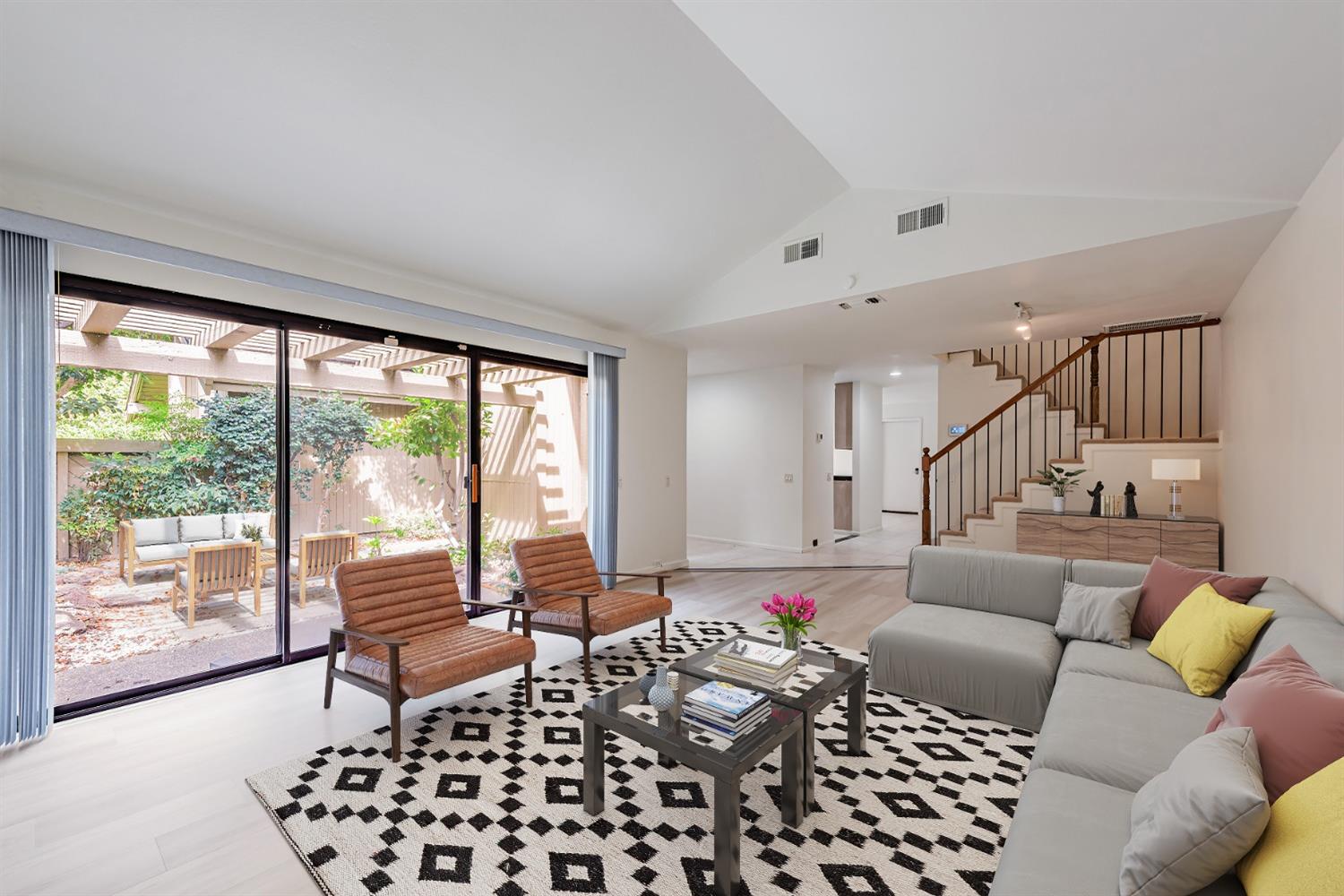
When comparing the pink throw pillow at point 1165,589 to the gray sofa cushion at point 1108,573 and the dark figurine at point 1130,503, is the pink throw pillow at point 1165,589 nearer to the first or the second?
the gray sofa cushion at point 1108,573

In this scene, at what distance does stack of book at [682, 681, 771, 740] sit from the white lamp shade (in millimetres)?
4902

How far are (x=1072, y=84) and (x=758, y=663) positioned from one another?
112 inches

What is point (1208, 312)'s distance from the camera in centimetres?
496

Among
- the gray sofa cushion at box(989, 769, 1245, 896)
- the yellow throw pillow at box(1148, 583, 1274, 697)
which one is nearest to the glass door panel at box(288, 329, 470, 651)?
the gray sofa cushion at box(989, 769, 1245, 896)

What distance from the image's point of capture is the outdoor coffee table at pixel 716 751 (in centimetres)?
179

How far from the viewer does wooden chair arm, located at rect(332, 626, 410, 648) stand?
2.70 metres

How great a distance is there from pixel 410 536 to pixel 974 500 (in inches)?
251

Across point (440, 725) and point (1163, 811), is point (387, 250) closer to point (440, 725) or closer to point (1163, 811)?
point (440, 725)

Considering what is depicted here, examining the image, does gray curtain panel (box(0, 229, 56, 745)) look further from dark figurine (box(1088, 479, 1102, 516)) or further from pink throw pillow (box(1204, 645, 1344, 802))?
dark figurine (box(1088, 479, 1102, 516))

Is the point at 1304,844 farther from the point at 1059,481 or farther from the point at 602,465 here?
the point at 1059,481

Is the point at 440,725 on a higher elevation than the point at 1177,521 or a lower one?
lower

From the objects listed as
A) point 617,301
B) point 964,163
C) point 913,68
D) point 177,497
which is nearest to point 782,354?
point 617,301

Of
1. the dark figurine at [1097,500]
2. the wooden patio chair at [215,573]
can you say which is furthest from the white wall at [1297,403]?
the wooden patio chair at [215,573]

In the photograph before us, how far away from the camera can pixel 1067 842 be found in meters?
1.48
